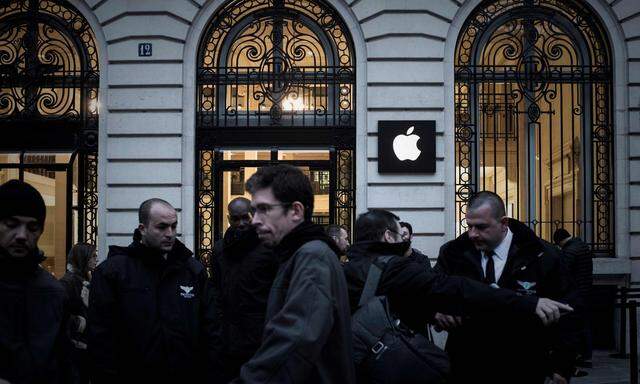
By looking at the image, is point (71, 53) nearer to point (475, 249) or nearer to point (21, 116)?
point (21, 116)

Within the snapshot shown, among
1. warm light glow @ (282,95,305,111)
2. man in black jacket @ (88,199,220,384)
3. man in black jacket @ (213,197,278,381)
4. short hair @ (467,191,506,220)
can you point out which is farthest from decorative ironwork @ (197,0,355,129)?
short hair @ (467,191,506,220)

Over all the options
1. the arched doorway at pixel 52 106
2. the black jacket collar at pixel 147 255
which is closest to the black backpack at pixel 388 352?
the black jacket collar at pixel 147 255

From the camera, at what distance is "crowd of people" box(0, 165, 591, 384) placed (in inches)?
128

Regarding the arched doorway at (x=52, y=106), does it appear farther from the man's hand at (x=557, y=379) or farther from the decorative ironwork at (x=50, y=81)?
the man's hand at (x=557, y=379)

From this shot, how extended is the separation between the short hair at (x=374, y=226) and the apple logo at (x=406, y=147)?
833 cm

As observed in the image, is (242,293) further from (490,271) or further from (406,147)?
(406,147)

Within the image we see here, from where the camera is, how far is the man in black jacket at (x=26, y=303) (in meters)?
3.64

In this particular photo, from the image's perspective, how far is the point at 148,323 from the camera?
5340mm

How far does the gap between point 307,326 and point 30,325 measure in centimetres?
141

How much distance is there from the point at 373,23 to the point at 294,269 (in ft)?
35.4

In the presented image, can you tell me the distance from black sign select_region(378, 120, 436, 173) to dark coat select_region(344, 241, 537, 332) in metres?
8.85

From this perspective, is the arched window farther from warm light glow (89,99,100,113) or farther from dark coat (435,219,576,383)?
dark coat (435,219,576,383)

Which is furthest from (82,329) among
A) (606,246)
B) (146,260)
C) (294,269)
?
(606,246)

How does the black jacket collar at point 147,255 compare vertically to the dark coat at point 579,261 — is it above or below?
above
